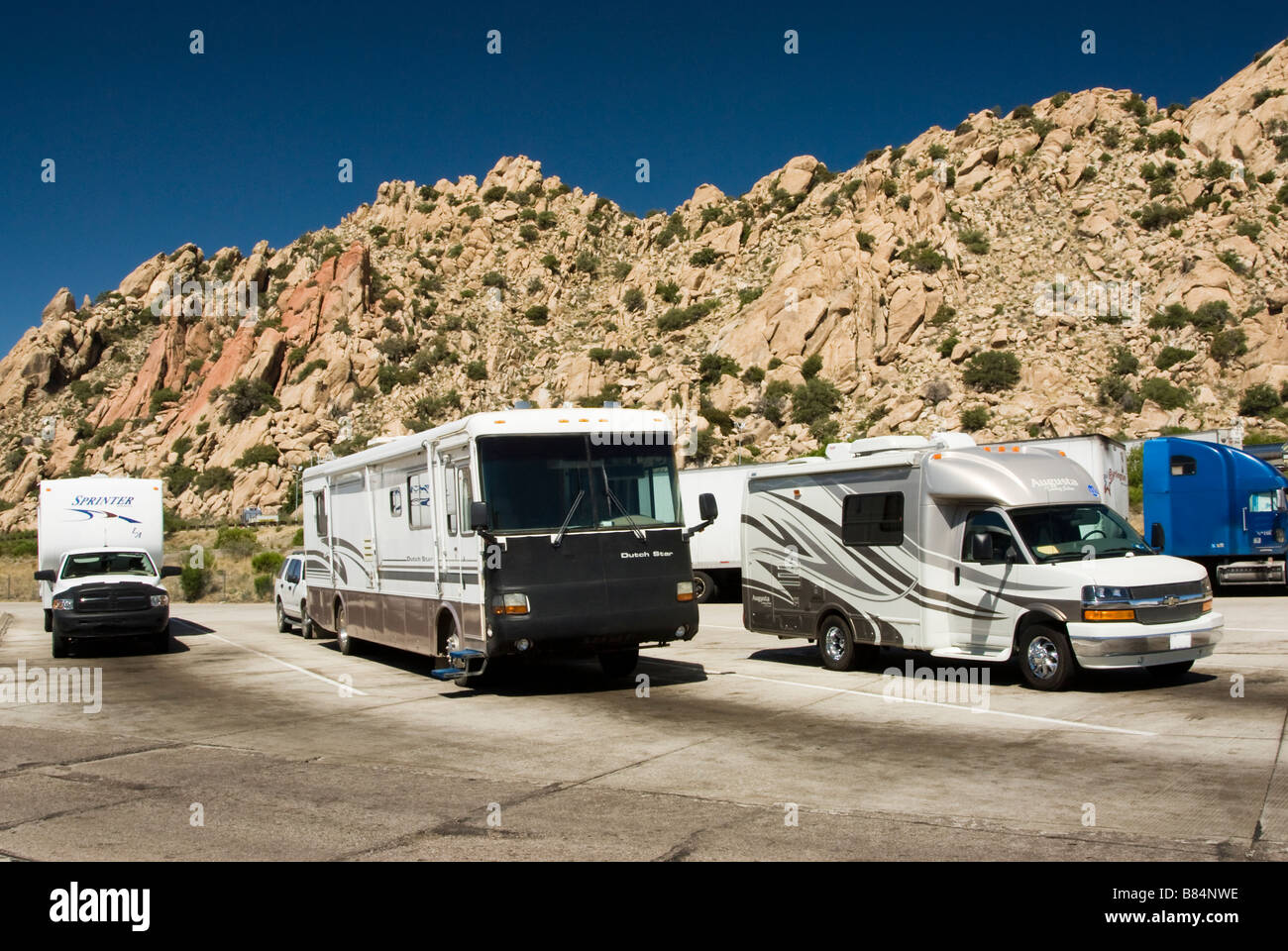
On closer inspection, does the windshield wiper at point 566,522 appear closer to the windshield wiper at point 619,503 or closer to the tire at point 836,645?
the windshield wiper at point 619,503

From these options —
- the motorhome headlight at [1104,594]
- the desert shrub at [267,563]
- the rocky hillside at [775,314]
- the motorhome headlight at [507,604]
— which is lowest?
the desert shrub at [267,563]

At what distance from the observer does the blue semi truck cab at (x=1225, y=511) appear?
80.9ft

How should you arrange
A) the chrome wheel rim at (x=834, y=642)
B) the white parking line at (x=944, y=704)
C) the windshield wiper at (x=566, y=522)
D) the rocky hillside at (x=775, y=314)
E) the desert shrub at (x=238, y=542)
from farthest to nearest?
the rocky hillside at (x=775, y=314) → the desert shrub at (x=238, y=542) → the chrome wheel rim at (x=834, y=642) → the windshield wiper at (x=566, y=522) → the white parking line at (x=944, y=704)

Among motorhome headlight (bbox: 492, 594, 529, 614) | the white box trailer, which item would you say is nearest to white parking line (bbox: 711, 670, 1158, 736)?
motorhome headlight (bbox: 492, 594, 529, 614)

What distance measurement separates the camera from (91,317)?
9388cm

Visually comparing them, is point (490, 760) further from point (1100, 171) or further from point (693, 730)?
point (1100, 171)

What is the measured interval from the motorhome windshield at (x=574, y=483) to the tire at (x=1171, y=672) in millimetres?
6285

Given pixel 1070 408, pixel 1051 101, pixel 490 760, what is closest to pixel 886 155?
pixel 1051 101

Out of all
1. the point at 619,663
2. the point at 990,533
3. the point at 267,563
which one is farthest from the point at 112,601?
the point at 267,563

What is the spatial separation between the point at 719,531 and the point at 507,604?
18.9 meters

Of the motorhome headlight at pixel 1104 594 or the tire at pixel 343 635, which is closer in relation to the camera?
the motorhome headlight at pixel 1104 594

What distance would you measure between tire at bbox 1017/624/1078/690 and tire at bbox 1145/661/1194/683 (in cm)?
157

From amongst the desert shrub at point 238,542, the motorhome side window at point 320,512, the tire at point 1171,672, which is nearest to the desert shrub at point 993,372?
the desert shrub at point 238,542

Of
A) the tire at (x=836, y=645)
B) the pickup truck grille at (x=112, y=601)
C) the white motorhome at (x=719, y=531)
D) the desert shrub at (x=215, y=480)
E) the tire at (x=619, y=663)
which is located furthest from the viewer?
the desert shrub at (x=215, y=480)
